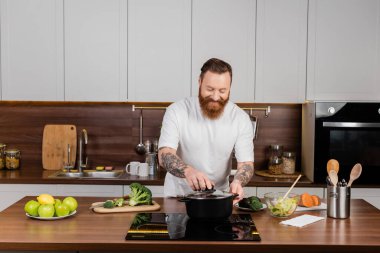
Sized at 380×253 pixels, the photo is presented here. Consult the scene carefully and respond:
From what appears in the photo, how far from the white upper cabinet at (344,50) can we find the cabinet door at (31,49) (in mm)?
2059

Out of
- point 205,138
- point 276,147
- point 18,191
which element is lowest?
point 18,191

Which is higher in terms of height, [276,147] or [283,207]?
[276,147]

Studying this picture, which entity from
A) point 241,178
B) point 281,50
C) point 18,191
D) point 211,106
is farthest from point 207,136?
point 18,191

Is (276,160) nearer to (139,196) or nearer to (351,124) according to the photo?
(351,124)

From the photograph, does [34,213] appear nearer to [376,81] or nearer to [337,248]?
[337,248]

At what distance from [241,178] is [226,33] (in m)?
1.71

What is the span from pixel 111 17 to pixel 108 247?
8.47 feet

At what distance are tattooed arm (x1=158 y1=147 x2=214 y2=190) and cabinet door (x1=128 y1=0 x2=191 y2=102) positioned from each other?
123 cm

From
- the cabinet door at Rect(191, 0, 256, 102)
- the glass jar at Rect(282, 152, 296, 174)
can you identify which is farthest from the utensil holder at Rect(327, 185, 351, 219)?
the cabinet door at Rect(191, 0, 256, 102)

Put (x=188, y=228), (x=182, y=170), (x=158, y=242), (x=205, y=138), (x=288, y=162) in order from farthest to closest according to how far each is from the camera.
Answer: (x=288, y=162)
(x=205, y=138)
(x=182, y=170)
(x=188, y=228)
(x=158, y=242)

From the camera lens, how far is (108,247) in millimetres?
2107

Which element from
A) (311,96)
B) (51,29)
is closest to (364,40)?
(311,96)

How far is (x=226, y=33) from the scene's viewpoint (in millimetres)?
4234

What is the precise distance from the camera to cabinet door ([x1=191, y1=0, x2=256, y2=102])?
4.23 meters
